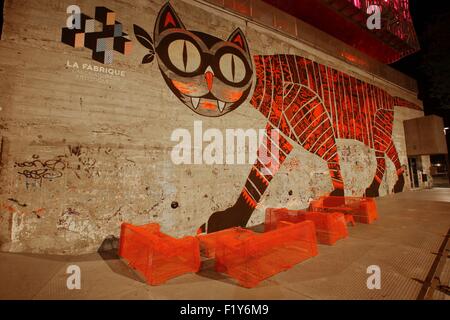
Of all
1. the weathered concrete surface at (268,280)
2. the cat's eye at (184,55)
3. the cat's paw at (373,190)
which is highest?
the cat's eye at (184,55)

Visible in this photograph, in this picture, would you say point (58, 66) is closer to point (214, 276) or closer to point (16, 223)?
point (16, 223)

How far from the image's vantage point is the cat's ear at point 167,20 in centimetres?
626

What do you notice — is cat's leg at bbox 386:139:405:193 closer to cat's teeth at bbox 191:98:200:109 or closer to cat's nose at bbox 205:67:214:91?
cat's nose at bbox 205:67:214:91

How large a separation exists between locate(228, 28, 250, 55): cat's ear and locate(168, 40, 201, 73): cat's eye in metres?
1.65

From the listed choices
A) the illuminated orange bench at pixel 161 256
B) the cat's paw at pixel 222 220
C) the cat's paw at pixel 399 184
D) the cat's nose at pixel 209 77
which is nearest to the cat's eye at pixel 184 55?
the cat's nose at pixel 209 77

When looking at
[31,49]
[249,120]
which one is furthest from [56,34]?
[249,120]

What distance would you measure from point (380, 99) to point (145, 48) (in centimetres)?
1421

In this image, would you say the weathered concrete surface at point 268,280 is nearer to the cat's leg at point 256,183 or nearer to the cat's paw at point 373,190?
the cat's leg at point 256,183

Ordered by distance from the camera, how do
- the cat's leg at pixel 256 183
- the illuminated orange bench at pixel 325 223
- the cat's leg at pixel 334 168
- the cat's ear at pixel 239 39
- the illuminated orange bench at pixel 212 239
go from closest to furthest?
1. the illuminated orange bench at pixel 212 239
2. the illuminated orange bench at pixel 325 223
3. the cat's leg at pixel 256 183
4. the cat's ear at pixel 239 39
5. the cat's leg at pixel 334 168

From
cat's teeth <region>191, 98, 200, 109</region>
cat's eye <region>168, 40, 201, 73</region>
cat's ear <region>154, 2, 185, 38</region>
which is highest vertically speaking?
cat's ear <region>154, 2, 185, 38</region>

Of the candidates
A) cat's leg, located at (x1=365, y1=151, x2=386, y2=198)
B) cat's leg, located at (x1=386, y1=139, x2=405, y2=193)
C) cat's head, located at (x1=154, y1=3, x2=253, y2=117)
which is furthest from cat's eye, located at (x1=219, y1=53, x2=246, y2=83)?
cat's leg, located at (x1=386, y1=139, x2=405, y2=193)

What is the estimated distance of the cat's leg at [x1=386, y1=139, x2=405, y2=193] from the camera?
13906mm
